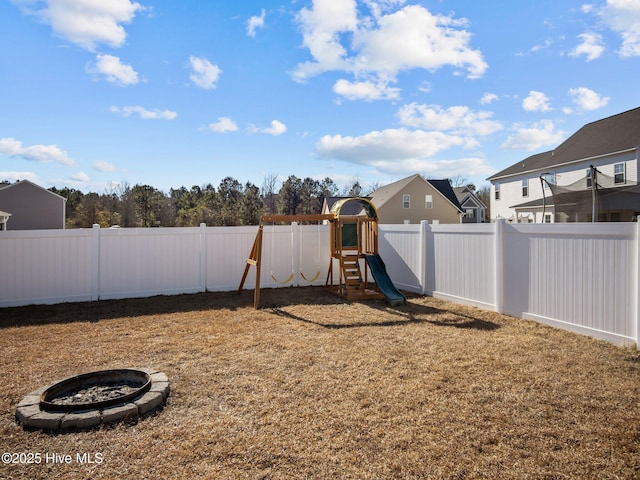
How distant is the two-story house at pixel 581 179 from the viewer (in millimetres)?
10172

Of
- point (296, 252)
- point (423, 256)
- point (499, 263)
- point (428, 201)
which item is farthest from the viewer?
point (428, 201)

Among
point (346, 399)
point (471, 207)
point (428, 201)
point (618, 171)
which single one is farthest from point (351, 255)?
point (471, 207)

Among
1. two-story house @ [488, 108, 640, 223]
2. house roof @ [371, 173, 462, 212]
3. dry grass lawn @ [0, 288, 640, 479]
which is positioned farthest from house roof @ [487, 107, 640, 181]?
dry grass lawn @ [0, 288, 640, 479]

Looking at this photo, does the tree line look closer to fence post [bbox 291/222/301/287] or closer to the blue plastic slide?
fence post [bbox 291/222/301/287]

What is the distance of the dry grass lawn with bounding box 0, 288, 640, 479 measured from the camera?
7.24 feet

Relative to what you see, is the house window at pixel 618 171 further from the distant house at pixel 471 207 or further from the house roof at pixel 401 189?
the distant house at pixel 471 207

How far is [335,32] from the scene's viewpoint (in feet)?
28.5

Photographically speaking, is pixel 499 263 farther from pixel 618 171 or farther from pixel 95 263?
pixel 618 171

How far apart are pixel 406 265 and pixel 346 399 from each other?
230 inches

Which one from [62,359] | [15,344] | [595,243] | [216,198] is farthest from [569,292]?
[216,198]

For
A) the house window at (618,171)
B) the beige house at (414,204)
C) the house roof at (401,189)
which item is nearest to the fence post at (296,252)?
the house window at (618,171)

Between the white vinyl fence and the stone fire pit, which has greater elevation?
the white vinyl fence

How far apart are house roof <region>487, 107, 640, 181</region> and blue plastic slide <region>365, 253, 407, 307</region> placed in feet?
51.6

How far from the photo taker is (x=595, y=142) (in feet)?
62.5
